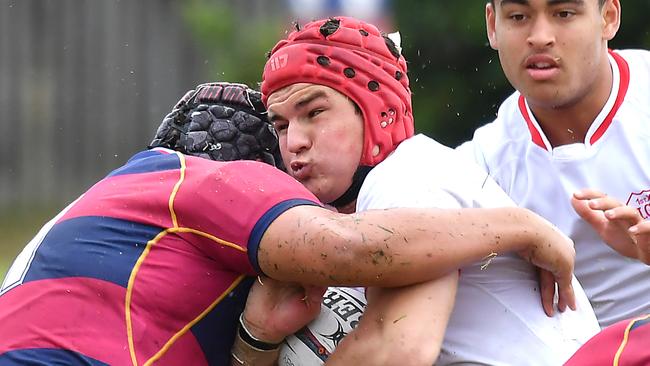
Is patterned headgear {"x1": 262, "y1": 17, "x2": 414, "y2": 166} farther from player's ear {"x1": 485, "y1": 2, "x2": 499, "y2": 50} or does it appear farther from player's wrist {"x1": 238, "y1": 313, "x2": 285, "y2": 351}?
player's ear {"x1": 485, "y1": 2, "x2": 499, "y2": 50}

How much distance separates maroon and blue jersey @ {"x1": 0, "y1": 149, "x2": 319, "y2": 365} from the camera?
3.49 meters

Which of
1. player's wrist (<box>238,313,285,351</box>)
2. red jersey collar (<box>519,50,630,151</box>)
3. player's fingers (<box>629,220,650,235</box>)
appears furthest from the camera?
red jersey collar (<box>519,50,630,151</box>)

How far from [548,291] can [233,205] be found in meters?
1.00

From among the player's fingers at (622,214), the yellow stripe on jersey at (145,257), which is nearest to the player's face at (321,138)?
the yellow stripe on jersey at (145,257)

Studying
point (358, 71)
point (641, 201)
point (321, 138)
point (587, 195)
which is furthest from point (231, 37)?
point (587, 195)

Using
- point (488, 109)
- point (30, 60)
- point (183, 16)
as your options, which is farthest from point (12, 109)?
point (488, 109)

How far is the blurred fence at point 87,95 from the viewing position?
608 inches

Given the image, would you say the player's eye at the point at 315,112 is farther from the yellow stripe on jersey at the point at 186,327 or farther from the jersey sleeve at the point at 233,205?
the yellow stripe on jersey at the point at 186,327

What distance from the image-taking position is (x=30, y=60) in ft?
51.8

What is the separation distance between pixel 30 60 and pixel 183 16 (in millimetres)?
2209

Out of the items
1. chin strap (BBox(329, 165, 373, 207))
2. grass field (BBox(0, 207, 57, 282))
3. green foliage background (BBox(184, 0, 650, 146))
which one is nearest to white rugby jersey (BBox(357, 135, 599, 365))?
chin strap (BBox(329, 165, 373, 207))

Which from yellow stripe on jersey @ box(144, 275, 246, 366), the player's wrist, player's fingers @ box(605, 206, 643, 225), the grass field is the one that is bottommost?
the grass field

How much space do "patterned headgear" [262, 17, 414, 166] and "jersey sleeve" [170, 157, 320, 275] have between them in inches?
24.0

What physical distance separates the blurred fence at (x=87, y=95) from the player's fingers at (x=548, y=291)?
1183 centimetres
